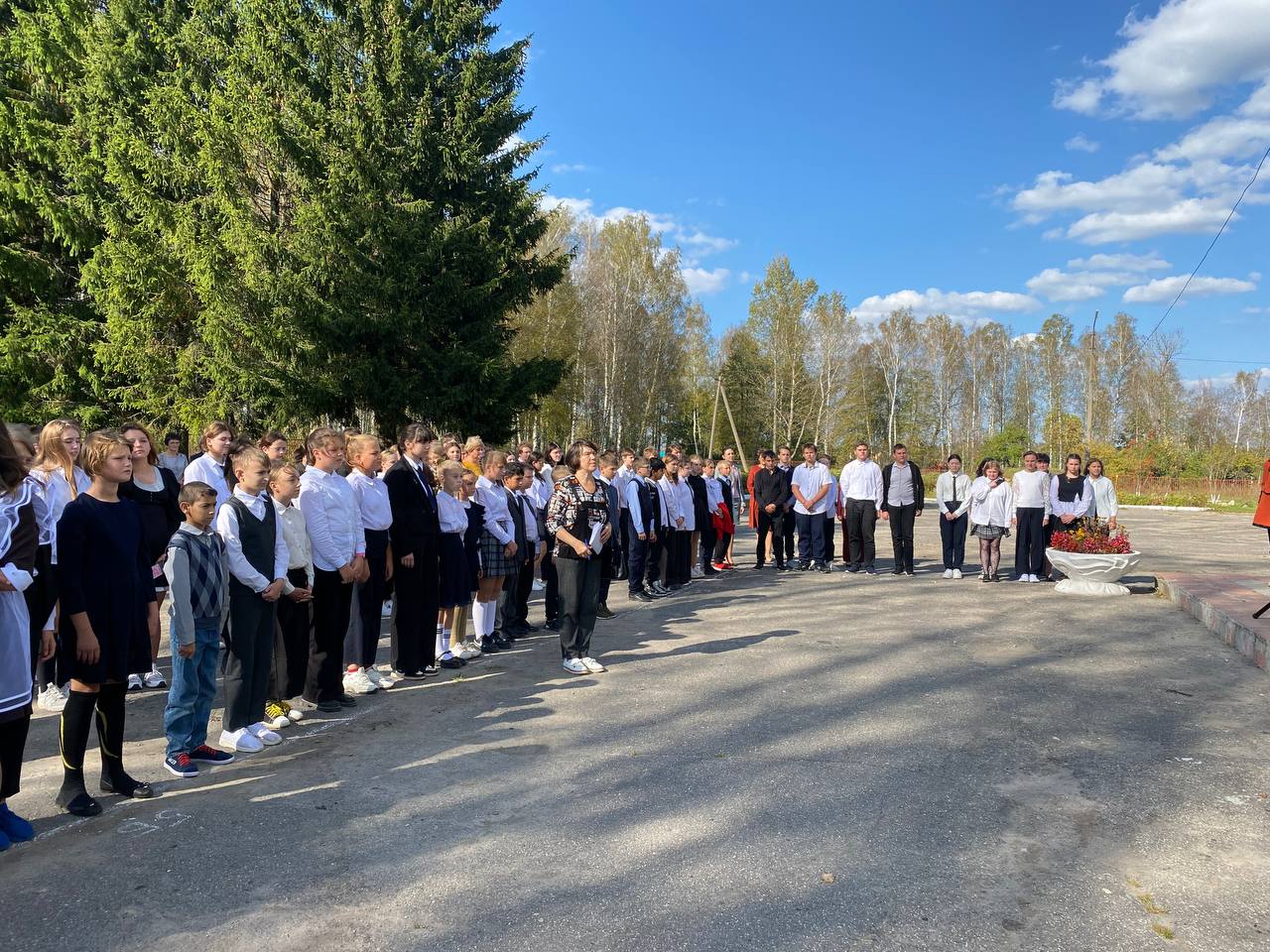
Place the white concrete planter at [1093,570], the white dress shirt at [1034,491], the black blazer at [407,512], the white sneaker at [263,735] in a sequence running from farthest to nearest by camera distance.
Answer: the white dress shirt at [1034,491], the white concrete planter at [1093,570], the black blazer at [407,512], the white sneaker at [263,735]

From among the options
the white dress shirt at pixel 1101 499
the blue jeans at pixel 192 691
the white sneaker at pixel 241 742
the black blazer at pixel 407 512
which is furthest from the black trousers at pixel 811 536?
the blue jeans at pixel 192 691

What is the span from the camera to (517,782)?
473 centimetres

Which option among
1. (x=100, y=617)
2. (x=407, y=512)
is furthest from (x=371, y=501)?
(x=100, y=617)

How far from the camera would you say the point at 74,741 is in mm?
4418

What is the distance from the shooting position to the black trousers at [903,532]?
14.5m

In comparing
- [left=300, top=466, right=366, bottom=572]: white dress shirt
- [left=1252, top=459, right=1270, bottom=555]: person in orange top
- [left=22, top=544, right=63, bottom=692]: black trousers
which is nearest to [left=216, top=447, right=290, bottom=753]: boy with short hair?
[left=300, top=466, right=366, bottom=572]: white dress shirt

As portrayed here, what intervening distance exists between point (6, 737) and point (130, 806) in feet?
2.64

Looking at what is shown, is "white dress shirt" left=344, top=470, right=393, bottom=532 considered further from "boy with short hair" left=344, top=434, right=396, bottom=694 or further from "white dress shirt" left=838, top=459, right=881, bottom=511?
"white dress shirt" left=838, top=459, right=881, bottom=511

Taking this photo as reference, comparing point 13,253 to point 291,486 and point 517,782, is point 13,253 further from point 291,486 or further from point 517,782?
point 517,782

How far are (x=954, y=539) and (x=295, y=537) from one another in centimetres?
1124

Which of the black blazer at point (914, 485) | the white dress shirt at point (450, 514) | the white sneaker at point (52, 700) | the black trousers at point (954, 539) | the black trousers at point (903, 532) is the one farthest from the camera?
the black blazer at point (914, 485)

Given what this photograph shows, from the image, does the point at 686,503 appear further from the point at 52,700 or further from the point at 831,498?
the point at 52,700

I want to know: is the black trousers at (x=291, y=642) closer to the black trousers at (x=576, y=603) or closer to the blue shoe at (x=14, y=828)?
the blue shoe at (x=14, y=828)

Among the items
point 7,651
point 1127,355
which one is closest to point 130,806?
point 7,651
